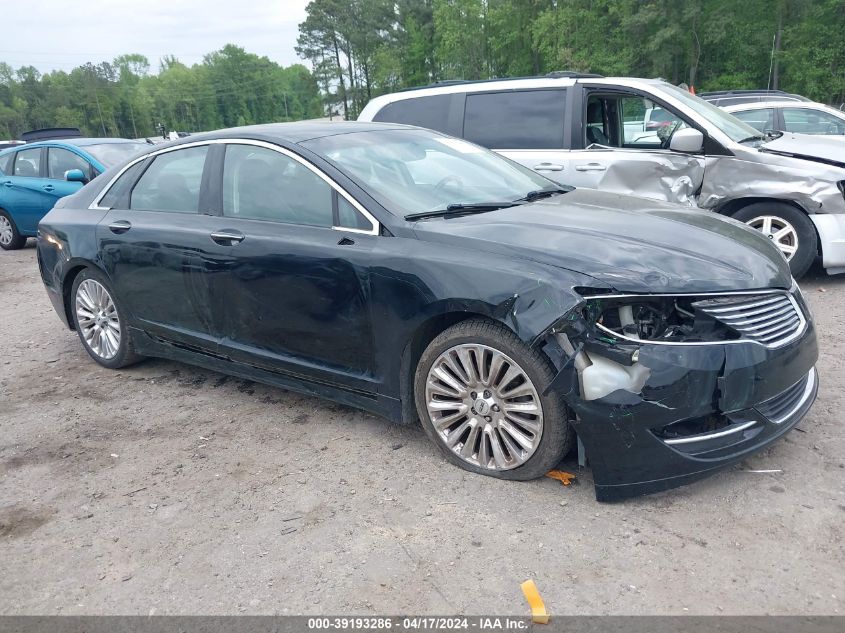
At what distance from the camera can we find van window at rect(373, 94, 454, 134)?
25.1ft

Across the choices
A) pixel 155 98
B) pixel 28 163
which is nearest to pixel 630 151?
pixel 28 163

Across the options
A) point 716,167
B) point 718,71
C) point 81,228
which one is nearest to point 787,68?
point 718,71

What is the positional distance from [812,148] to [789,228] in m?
0.79

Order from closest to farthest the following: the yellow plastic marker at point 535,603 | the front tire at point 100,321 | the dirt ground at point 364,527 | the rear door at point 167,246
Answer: the yellow plastic marker at point 535,603 → the dirt ground at point 364,527 → the rear door at point 167,246 → the front tire at point 100,321

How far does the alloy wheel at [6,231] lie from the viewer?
11.7 m

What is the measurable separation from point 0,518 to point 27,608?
85 cm

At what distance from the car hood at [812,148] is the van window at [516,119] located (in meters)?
1.90

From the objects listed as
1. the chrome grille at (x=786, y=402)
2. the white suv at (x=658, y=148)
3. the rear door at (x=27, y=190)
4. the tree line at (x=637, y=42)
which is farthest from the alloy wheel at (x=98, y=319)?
the tree line at (x=637, y=42)

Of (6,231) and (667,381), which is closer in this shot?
(667,381)

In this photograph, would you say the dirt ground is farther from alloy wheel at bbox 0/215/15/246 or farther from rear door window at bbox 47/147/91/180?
alloy wheel at bbox 0/215/15/246

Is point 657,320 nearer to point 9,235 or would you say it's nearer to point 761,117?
point 761,117

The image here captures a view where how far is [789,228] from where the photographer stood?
6371 mm

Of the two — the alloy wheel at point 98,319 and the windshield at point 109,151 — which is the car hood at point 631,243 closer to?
the alloy wheel at point 98,319

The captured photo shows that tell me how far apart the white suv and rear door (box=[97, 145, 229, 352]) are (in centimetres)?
349
